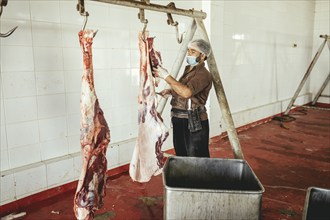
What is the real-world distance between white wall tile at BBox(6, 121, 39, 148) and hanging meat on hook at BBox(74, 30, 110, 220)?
4.27 feet

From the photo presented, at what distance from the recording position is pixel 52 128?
296 cm

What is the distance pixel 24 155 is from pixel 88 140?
141cm

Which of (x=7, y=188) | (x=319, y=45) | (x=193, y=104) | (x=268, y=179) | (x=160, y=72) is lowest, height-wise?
(x=268, y=179)

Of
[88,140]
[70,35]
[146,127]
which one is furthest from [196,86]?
[70,35]

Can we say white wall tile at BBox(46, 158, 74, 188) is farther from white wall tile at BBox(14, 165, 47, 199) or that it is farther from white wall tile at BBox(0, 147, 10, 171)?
white wall tile at BBox(0, 147, 10, 171)

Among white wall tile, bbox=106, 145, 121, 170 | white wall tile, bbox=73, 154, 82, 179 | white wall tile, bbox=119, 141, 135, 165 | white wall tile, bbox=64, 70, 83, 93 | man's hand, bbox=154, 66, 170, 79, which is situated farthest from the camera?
white wall tile, bbox=119, 141, 135, 165

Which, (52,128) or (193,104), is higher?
(193,104)

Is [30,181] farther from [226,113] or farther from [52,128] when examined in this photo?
[226,113]

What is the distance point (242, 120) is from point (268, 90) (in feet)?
4.79

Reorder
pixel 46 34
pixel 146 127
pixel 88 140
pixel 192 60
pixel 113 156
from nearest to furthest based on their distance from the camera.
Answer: pixel 88 140 < pixel 146 127 < pixel 192 60 < pixel 46 34 < pixel 113 156

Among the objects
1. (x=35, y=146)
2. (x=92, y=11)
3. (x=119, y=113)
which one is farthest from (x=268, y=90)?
(x=35, y=146)

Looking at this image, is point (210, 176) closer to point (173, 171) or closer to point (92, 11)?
point (173, 171)

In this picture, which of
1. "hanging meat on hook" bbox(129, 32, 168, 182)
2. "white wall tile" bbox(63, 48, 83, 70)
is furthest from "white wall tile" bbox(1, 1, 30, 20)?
"hanging meat on hook" bbox(129, 32, 168, 182)

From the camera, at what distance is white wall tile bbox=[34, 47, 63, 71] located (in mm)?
2754
